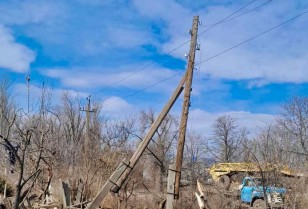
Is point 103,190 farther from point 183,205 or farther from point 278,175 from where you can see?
point 278,175

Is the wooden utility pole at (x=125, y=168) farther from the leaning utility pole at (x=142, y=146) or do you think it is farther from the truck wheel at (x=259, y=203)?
the truck wheel at (x=259, y=203)

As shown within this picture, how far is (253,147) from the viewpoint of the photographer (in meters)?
18.4

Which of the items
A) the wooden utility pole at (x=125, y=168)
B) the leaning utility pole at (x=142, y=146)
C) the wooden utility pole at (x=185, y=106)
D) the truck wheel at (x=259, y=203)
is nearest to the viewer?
the wooden utility pole at (x=185, y=106)

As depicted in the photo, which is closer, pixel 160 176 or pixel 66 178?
pixel 66 178

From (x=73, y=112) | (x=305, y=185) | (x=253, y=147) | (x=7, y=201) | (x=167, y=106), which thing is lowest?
(x=7, y=201)

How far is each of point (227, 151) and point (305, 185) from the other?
48.7 meters

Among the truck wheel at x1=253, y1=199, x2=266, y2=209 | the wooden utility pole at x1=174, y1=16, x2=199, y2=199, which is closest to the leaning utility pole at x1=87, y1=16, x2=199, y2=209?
the wooden utility pole at x1=174, y1=16, x2=199, y2=199

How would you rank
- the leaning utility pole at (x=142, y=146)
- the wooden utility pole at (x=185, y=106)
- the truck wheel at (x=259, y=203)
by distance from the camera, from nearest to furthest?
the wooden utility pole at (x=185, y=106) < the leaning utility pole at (x=142, y=146) < the truck wheel at (x=259, y=203)

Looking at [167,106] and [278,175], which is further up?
[167,106]

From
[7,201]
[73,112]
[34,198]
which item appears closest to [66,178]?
[34,198]

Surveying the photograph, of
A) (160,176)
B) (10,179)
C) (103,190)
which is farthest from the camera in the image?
(10,179)

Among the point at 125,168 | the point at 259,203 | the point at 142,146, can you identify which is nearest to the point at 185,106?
the point at 142,146

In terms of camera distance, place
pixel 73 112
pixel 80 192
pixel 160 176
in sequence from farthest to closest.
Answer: pixel 73 112
pixel 160 176
pixel 80 192

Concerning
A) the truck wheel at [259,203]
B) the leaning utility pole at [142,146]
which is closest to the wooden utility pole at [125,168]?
the leaning utility pole at [142,146]
